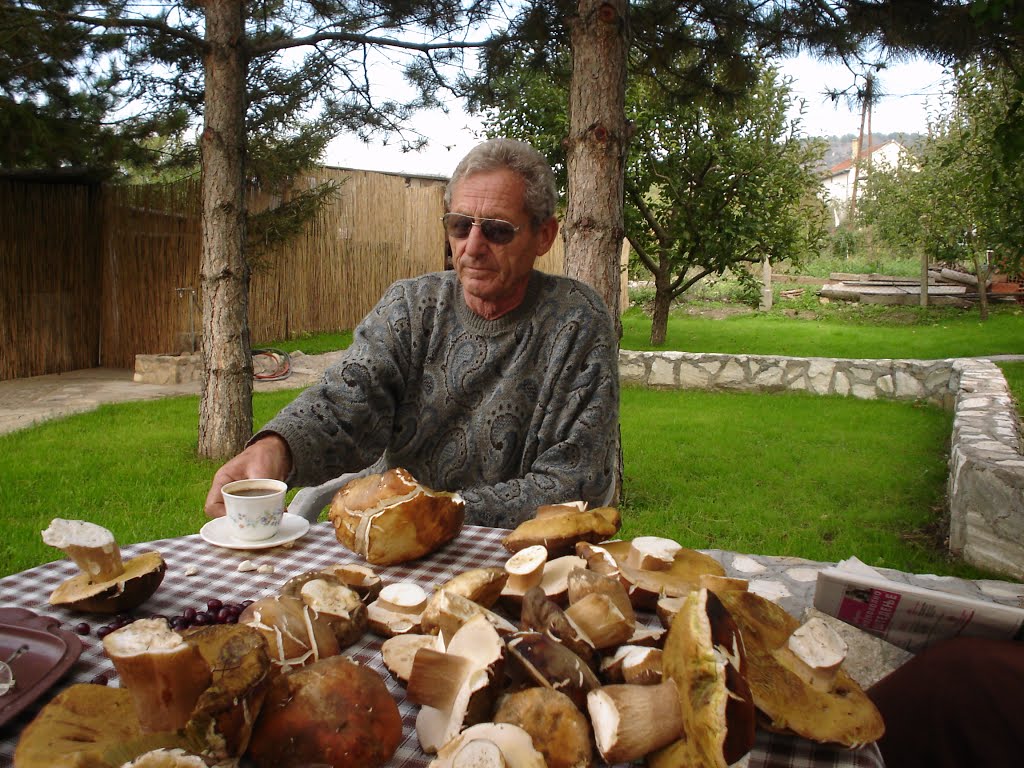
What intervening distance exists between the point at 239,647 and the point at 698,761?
54 cm

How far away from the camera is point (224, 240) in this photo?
5.88 m

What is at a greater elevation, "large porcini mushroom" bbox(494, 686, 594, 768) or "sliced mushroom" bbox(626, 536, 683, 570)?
"sliced mushroom" bbox(626, 536, 683, 570)

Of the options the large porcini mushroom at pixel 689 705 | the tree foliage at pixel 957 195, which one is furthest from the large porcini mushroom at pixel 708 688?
the tree foliage at pixel 957 195

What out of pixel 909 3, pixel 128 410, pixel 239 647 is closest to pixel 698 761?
pixel 239 647

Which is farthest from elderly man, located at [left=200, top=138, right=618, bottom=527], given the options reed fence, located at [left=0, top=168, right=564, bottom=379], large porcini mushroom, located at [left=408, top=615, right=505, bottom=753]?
reed fence, located at [left=0, top=168, right=564, bottom=379]

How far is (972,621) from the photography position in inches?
51.3

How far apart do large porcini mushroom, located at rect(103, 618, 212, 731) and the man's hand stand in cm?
96

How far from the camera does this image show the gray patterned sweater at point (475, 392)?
2.36 meters

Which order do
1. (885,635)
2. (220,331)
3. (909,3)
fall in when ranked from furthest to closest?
(220,331) → (909,3) → (885,635)

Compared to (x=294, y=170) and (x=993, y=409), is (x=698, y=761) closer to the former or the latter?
(x=993, y=409)

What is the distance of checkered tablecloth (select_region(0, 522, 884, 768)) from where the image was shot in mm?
999

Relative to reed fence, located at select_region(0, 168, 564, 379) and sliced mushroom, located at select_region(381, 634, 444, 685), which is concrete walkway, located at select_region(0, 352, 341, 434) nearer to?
reed fence, located at select_region(0, 168, 564, 379)

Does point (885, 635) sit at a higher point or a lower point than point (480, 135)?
lower

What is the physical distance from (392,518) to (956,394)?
341 inches
